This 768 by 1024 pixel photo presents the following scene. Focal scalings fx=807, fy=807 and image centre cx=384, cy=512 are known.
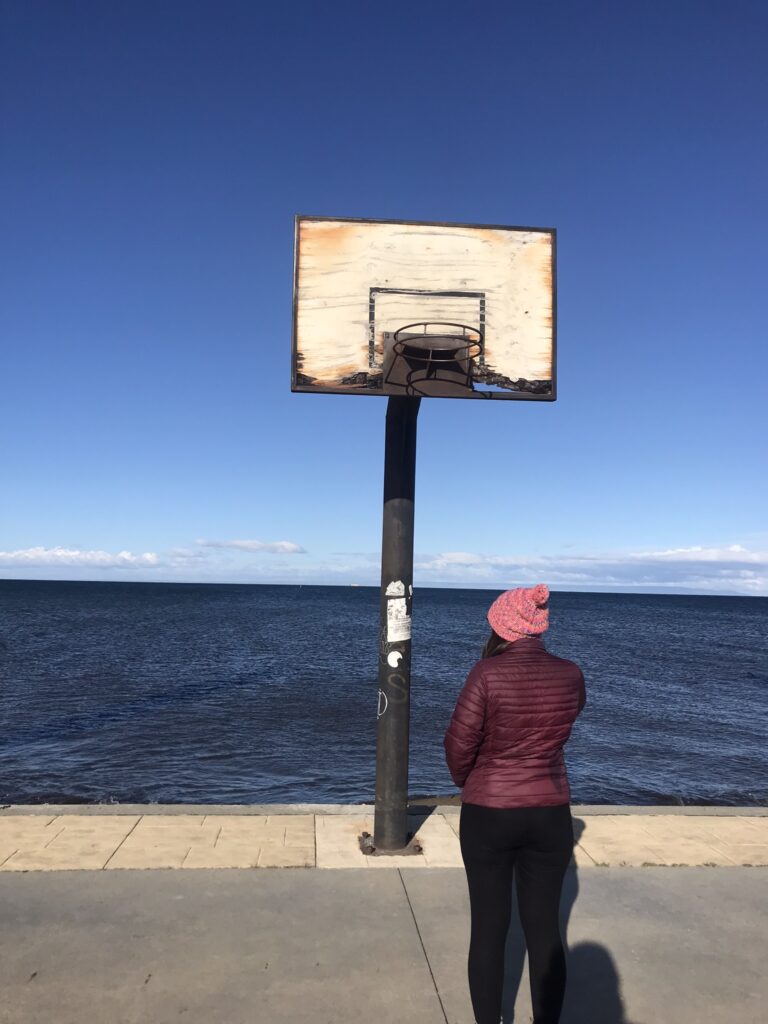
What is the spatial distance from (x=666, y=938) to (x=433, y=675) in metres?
24.0

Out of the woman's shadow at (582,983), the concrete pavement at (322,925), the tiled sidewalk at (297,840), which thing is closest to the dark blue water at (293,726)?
the tiled sidewalk at (297,840)

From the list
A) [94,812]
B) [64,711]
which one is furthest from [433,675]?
[94,812]

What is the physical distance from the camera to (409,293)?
5.82m

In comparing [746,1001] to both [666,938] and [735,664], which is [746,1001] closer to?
[666,938]

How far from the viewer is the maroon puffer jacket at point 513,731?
10.4 feet

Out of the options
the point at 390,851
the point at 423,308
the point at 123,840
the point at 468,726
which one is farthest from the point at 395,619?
the point at 468,726

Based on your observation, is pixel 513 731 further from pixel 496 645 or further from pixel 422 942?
pixel 422 942

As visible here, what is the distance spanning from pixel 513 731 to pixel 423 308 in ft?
11.6

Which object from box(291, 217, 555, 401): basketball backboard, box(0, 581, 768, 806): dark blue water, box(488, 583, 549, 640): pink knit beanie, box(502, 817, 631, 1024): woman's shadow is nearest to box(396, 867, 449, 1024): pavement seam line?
box(502, 817, 631, 1024): woman's shadow

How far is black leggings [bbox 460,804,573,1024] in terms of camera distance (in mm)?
3127

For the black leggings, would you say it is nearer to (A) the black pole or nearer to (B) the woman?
(B) the woman

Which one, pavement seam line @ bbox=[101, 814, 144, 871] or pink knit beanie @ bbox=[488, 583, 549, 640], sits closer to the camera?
pink knit beanie @ bbox=[488, 583, 549, 640]

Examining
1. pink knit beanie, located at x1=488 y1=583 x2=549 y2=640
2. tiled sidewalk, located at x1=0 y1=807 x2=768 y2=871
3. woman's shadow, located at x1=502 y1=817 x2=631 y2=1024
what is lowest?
tiled sidewalk, located at x1=0 y1=807 x2=768 y2=871

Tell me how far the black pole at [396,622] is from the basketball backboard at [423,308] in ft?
1.06
